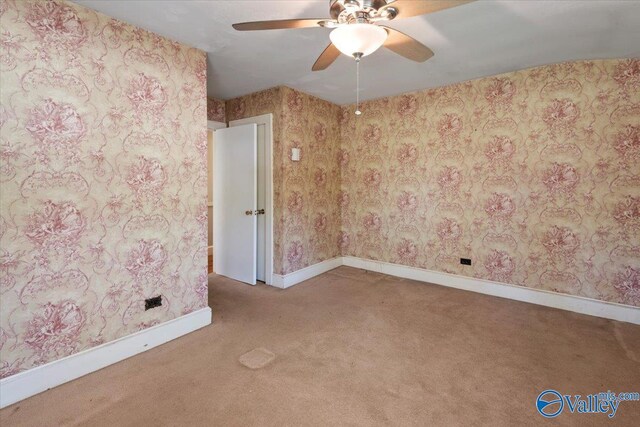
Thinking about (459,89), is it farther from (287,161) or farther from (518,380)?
(518,380)

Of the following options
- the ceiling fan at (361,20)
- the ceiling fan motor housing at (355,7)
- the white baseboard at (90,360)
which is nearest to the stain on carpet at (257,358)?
the white baseboard at (90,360)

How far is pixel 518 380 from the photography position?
2.00 meters

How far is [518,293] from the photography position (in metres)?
3.35

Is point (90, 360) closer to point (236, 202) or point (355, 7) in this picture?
point (236, 202)

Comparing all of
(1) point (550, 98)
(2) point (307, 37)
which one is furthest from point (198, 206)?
(1) point (550, 98)

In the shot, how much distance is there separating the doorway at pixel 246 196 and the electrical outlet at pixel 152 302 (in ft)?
4.68


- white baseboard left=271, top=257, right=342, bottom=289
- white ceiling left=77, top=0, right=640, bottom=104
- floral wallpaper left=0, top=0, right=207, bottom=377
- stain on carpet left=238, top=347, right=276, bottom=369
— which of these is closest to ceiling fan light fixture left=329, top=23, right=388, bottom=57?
white ceiling left=77, top=0, right=640, bottom=104

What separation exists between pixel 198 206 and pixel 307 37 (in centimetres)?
162

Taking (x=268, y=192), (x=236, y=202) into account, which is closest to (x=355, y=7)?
(x=268, y=192)

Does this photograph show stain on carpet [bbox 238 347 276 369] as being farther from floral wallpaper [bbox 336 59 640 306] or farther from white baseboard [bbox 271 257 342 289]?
floral wallpaper [bbox 336 59 640 306]

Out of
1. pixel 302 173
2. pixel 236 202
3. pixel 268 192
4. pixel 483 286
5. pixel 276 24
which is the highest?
pixel 276 24

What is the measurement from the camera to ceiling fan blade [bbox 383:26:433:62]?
5.63 feet

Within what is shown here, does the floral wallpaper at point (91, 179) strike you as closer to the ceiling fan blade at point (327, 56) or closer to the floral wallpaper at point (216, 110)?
the ceiling fan blade at point (327, 56)

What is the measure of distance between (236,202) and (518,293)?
11.1 ft
